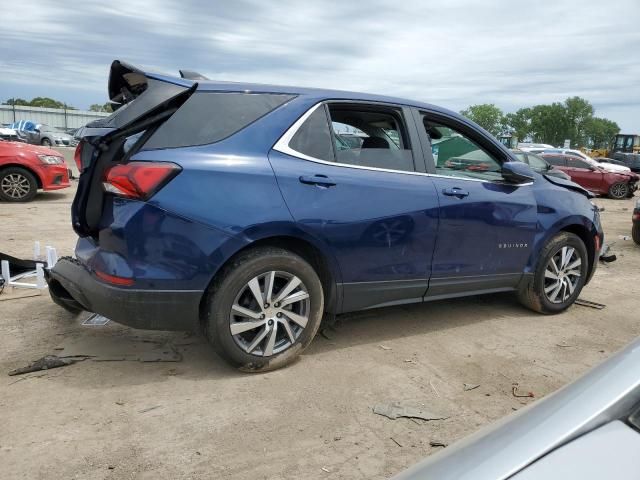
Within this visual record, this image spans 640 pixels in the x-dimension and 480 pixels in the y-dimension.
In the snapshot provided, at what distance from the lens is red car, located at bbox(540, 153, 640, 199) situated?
19.2m

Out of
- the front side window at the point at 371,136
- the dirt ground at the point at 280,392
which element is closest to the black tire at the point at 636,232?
the dirt ground at the point at 280,392

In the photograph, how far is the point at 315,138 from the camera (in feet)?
11.9

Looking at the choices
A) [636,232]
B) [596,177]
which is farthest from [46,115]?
[636,232]

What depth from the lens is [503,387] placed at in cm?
352

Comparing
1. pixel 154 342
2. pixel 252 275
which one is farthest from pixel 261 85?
pixel 154 342

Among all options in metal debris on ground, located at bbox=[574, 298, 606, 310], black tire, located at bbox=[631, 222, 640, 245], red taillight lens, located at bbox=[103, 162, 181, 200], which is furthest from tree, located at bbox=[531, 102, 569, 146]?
red taillight lens, located at bbox=[103, 162, 181, 200]

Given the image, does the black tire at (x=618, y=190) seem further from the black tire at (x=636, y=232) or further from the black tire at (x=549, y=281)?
the black tire at (x=549, y=281)

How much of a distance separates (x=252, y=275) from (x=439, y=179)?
5.38 feet

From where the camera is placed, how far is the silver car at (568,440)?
45.2 inches

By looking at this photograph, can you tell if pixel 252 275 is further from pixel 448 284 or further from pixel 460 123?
pixel 460 123

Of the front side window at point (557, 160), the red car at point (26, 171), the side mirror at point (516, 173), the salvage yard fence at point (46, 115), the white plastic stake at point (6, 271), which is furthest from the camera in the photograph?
the salvage yard fence at point (46, 115)

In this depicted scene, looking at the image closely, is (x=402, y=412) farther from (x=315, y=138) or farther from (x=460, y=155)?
(x=460, y=155)

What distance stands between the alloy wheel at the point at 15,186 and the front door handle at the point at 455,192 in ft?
31.2

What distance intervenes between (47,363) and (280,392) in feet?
5.05
